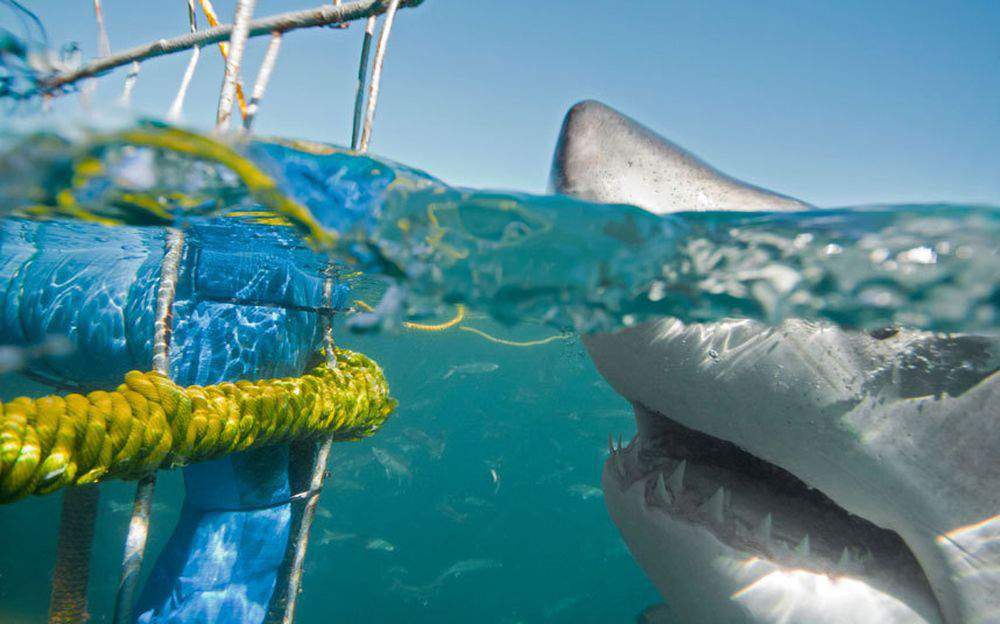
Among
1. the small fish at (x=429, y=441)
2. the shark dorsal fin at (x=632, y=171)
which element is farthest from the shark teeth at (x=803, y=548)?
the small fish at (x=429, y=441)

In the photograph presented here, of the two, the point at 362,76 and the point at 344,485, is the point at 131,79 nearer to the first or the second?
the point at 362,76

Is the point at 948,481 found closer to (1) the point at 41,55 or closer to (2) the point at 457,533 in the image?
(1) the point at 41,55

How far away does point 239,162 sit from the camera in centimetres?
238

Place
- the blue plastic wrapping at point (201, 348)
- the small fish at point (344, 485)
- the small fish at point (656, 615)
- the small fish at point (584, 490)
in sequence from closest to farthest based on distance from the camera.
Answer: the blue plastic wrapping at point (201, 348) < the small fish at point (656, 615) < the small fish at point (344, 485) < the small fish at point (584, 490)

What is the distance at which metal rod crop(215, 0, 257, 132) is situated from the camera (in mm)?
2326

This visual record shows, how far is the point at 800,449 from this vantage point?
6.79 ft

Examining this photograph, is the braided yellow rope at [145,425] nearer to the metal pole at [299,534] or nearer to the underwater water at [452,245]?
the metal pole at [299,534]

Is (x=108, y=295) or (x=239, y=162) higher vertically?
(x=239, y=162)

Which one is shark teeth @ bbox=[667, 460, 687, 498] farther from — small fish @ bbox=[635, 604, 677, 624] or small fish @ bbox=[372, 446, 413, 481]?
small fish @ bbox=[372, 446, 413, 481]

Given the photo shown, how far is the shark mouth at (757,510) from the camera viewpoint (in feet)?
6.86

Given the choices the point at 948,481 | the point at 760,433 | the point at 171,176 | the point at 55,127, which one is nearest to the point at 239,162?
the point at 171,176

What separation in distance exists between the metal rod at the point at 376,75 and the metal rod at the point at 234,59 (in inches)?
31.2

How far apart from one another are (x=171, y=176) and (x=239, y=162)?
0.43m

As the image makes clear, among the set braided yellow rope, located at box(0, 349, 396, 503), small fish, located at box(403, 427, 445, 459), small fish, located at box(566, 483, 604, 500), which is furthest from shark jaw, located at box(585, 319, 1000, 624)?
small fish, located at box(403, 427, 445, 459)
